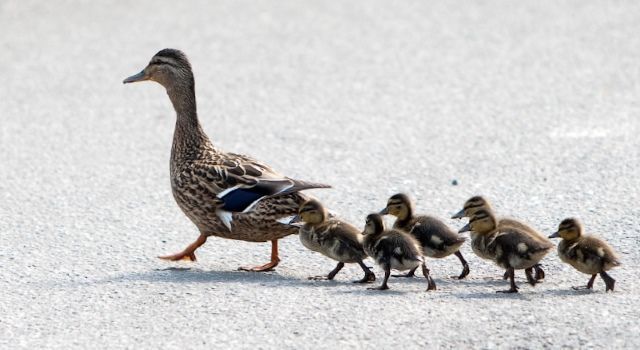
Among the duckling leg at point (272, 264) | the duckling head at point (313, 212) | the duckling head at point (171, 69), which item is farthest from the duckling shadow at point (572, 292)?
the duckling head at point (171, 69)

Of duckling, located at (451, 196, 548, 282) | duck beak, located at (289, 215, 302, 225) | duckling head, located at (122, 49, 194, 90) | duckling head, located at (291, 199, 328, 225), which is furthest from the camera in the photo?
duckling head, located at (122, 49, 194, 90)

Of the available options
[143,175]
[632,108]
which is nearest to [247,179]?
[143,175]

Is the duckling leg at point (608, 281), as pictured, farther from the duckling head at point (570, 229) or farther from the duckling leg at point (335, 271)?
the duckling leg at point (335, 271)

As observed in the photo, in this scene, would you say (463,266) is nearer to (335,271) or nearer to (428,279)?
(428,279)

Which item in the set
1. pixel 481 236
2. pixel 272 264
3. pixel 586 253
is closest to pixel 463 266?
pixel 481 236

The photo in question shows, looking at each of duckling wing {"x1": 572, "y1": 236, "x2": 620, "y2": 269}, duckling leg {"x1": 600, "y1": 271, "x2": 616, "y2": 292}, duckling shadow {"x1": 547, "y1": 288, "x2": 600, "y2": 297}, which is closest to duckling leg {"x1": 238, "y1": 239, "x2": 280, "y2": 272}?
duckling shadow {"x1": 547, "y1": 288, "x2": 600, "y2": 297}

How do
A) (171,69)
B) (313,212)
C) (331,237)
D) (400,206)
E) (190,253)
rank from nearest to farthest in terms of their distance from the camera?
(331,237) → (313,212) → (400,206) → (190,253) → (171,69)

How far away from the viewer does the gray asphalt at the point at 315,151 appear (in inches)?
249

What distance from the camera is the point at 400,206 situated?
7.50m

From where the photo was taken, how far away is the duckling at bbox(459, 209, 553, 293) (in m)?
6.84

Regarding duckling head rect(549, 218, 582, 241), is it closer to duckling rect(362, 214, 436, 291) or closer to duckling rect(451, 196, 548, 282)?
duckling rect(451, 196, 548, 282)

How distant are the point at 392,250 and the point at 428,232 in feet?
1.37

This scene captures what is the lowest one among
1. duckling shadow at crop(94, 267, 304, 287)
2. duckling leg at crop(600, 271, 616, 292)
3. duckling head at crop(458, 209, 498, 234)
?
duckling shadow at crop(94, 267, 304, 287)

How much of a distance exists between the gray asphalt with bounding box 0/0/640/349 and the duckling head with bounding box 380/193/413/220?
1.33 ft
